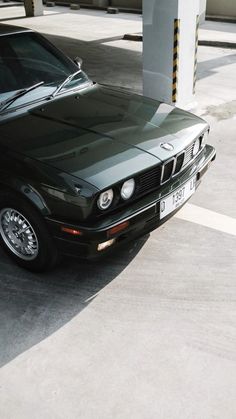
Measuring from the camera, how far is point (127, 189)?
3.06 metres

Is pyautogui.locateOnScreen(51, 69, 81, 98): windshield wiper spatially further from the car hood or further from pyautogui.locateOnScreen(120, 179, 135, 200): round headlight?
pyautogui.locateOnScreen(120, 179, 135, 200): round headlight

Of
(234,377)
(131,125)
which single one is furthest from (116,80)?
(234,377)

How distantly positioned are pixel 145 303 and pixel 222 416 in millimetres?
970

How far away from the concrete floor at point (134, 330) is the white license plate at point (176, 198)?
471 mm

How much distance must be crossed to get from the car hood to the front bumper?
24 cm

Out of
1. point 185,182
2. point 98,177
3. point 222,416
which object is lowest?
point 222,416

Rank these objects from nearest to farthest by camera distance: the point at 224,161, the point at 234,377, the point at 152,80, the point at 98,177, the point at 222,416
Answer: the point at 222,416 < the point at 234,377 < the point at 98,177 < the point at 224,161 < the point at 152,80

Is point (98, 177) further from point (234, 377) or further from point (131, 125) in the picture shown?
point (234, 377)

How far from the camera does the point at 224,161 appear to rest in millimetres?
5195

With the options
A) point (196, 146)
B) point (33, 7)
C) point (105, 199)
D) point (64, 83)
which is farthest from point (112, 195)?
point (33, 7)

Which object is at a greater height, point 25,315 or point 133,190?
point 133,190

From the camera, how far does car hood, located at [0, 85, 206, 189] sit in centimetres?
300

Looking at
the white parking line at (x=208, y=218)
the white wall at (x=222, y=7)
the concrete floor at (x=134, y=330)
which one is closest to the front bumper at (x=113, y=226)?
the concrete floor at (x=134, y=330)

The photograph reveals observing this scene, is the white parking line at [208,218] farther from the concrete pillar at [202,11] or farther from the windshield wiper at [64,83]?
the concrete pillar at [202,11]
